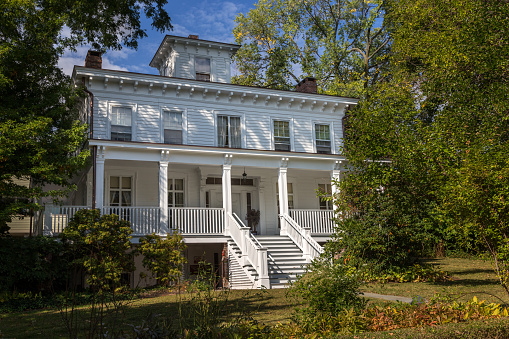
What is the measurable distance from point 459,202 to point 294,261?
9.61 m

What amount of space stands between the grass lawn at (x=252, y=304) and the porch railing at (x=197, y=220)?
17.3ft

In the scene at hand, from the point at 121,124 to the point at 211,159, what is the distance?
409cm

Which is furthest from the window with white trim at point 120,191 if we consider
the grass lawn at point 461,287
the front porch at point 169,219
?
the grass lawn at point 461,287

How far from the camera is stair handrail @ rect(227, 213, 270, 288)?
15.9m

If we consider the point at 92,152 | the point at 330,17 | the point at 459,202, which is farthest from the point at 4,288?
the point at 330,17

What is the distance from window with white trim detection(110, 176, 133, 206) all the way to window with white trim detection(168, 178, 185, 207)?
71.4 inches

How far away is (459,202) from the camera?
358 inches

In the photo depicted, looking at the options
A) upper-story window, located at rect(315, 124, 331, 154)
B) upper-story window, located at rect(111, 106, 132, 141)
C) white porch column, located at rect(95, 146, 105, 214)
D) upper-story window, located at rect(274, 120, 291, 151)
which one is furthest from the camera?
upper-story window, located at rect(315, 124, 331, 154)

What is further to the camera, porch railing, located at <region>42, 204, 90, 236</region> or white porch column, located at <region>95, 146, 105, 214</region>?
white porch column, located at <region>95, 146, 105, 214</region>

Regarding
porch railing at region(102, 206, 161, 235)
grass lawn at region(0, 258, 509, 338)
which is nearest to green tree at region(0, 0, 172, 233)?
porch railing at region(102, 206, 161, 235)

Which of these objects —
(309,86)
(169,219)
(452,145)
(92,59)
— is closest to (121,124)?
(92,59)

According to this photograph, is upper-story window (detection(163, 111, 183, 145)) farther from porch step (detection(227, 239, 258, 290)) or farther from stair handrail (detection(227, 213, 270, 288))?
porch step (detection(227, 239, 258, 290))

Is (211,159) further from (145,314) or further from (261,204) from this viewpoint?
(145,314)

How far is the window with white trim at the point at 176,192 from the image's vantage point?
70.3 feet
